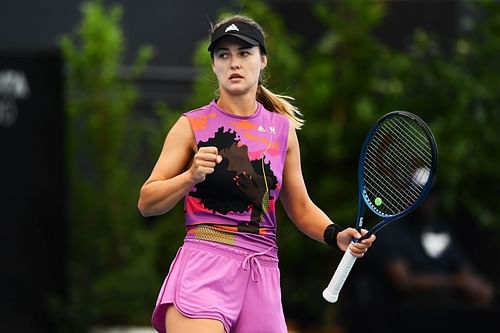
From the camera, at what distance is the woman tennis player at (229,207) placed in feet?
13.7

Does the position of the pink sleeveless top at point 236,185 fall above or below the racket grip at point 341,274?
above

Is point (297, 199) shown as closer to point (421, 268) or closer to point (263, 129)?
point (263, 129)

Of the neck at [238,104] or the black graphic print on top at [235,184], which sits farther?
the neck at [238,104]

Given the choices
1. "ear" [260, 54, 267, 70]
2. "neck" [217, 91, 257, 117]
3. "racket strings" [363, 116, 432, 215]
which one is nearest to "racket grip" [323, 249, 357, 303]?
"racket strings" [363, 116, 432, 215]

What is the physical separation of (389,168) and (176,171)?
2.53 ft

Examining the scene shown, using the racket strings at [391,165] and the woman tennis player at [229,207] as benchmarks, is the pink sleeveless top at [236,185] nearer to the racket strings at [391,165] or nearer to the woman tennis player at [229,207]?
the woman tennis player at [229,207]

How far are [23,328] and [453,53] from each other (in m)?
3.67

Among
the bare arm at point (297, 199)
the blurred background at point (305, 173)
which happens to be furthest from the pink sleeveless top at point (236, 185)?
the blurred background at point (305, 173)

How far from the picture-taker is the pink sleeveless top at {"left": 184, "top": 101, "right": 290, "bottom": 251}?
4211mm

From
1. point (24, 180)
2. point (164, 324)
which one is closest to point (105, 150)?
point (24, 180)

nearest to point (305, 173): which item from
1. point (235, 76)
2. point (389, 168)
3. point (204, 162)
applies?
point (389, 168)

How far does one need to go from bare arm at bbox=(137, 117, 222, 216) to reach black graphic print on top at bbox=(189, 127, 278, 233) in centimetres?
7

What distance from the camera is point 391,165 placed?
177 inches

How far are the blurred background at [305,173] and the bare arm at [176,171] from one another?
3.86 metres
